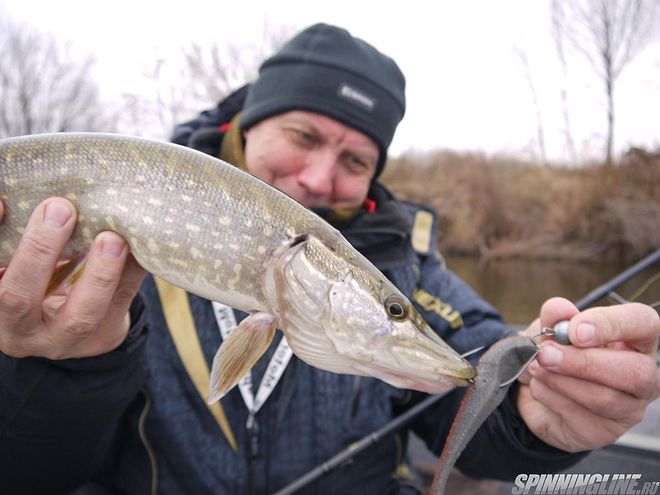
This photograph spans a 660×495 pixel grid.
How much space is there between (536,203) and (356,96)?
13.4 meters

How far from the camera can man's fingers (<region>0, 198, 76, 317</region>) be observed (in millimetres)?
991

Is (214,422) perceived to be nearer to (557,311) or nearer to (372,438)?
(372,438)

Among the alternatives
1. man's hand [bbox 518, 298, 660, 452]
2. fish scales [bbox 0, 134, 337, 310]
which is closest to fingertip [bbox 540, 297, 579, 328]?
man's hand [bbox 518, 298, 660, 452]

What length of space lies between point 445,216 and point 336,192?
530 inches

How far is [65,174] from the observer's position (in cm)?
103

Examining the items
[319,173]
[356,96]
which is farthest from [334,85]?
[319,173]

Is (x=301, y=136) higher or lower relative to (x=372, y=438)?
higher

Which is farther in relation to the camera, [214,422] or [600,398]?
[214,422]

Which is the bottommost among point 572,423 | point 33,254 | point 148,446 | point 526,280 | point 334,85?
point 526,280

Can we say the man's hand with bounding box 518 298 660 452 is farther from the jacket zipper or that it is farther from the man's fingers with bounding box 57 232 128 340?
the jacket zipper

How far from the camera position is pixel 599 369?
100 cm

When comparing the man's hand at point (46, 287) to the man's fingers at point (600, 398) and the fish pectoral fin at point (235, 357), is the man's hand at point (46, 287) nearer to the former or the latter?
the fish pectoral fin at point (235, 357)

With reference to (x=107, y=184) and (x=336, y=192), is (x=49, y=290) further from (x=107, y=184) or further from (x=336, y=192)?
(x=336, y=192)

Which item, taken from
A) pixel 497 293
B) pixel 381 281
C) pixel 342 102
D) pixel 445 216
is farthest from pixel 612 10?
pixel 381 281
